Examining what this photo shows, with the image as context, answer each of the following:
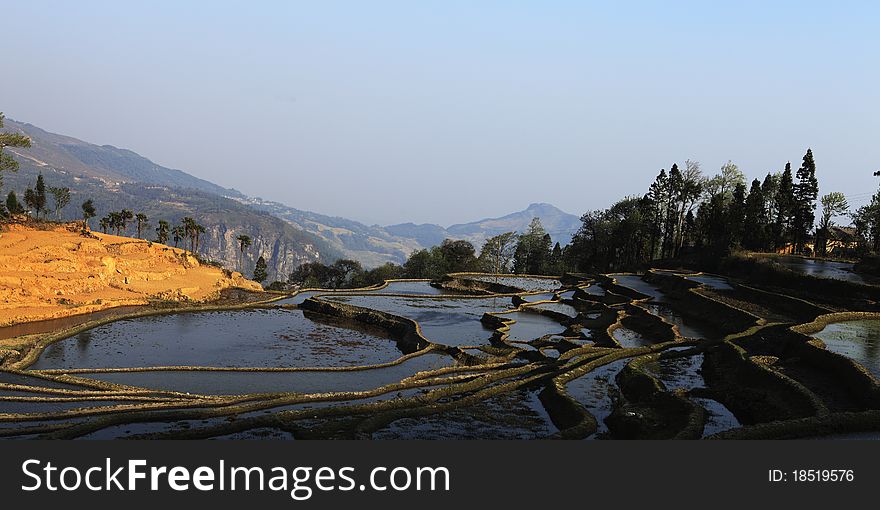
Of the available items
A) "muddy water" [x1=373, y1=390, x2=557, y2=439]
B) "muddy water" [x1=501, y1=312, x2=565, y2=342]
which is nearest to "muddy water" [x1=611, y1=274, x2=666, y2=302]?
"muddy water" [x1=501, y1=312, x2=565, y2=342]

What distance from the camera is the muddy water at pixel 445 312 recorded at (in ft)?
158

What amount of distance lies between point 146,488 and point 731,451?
45.9 ft

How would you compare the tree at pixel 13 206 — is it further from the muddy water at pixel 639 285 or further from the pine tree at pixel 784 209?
the pine tree at pixel 784 209

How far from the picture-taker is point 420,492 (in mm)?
12445

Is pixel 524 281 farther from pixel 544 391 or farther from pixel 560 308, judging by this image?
pixel 544 391

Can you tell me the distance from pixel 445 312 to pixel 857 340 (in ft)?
121

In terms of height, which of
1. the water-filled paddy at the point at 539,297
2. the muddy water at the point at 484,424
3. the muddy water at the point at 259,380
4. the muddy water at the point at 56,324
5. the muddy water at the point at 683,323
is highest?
the muddy water at the point at 683,323

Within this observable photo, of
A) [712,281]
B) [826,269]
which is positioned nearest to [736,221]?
[712,281]

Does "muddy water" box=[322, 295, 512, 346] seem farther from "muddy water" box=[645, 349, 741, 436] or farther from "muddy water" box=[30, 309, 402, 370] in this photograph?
"muddy water" box=[645, 349, 741, 436]

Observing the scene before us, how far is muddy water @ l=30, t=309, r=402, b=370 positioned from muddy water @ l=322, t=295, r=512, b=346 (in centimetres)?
502

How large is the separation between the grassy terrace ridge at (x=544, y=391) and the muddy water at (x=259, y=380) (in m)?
0.68

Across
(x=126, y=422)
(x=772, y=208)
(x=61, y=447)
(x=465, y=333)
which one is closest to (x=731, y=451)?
(x=61, y=447)

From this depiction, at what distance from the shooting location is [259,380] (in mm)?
34125

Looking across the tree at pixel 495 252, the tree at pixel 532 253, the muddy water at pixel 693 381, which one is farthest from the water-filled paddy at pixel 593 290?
the tree at pixel 495 252
